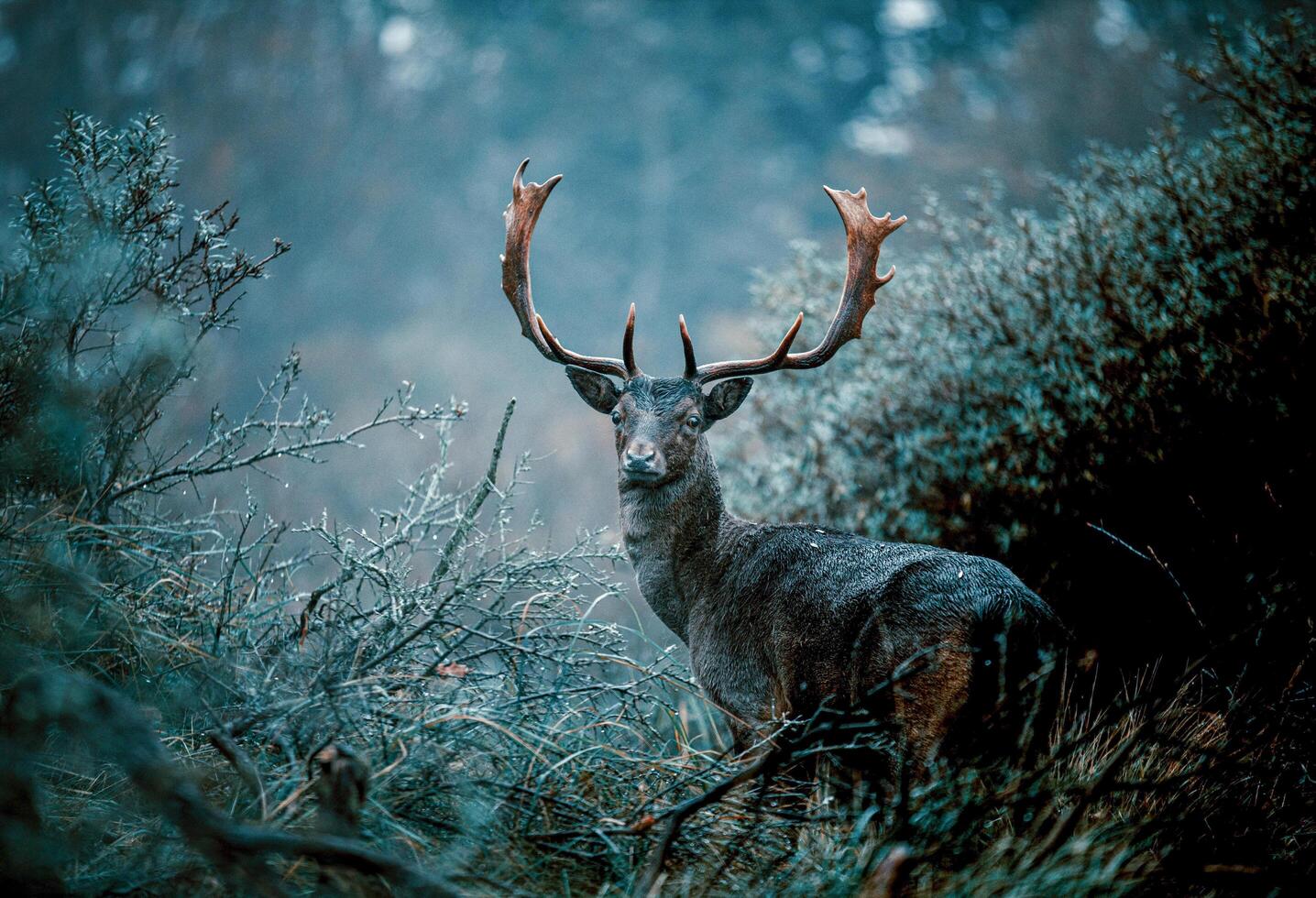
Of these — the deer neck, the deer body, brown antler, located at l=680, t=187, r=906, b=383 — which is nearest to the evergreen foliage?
the deer body

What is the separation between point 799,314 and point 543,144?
960 inches

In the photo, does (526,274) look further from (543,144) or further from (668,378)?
(543,144)

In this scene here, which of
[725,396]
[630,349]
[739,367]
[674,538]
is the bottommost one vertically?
[674,538]

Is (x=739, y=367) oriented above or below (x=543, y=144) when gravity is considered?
below

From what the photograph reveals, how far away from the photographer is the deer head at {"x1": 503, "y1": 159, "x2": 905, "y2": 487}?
4.14 meters

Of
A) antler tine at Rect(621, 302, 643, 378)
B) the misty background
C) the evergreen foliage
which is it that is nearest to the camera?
antler tine at Rect(621, 302, 643, 378)

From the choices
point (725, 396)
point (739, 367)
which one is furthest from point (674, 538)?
point (739, 367)

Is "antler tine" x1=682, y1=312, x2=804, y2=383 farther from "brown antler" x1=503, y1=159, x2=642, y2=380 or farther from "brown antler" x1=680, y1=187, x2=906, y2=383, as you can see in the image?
"brown antler" x1=503, y1=159, x2=642, y2=380

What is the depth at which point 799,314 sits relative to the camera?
4395 mm

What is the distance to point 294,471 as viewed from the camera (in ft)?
54.6

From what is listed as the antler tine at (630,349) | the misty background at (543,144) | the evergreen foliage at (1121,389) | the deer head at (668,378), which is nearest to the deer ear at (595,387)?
the deer head at (668,378)

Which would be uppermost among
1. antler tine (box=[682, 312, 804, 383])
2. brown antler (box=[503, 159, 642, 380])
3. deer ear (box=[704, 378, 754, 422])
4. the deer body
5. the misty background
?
the misty background

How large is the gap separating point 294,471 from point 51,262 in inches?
539

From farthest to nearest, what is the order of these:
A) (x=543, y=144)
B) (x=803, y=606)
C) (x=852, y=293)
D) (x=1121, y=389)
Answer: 1. (x=543, y=144)
2. (x=1121, y=389)
3. (x=852, y=293)
4. (x=803, y=606)
